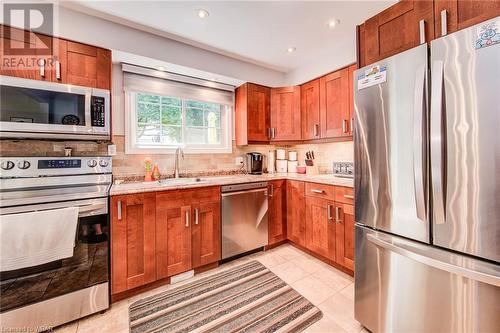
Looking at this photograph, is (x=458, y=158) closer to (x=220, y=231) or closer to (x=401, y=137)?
(x=401, y=137)

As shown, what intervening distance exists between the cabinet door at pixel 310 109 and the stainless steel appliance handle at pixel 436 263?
175cm

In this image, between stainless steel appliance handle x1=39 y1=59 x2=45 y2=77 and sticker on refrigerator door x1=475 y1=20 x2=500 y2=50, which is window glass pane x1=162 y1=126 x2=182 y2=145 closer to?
stainless steel appliance handle x1=39 y1=59 x2=45 y2=77

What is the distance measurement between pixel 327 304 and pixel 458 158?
1.46 meters

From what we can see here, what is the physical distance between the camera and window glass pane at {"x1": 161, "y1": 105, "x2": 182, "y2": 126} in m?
A: 2.67

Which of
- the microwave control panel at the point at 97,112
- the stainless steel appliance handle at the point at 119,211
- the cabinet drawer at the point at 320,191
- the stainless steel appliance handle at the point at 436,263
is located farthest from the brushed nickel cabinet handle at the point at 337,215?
the microwave control panel at the point at 97,112

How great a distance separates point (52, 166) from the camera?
1.58 metres

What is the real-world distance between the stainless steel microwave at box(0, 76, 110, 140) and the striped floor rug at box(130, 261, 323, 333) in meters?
1.53

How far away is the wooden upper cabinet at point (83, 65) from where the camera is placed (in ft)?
5.50

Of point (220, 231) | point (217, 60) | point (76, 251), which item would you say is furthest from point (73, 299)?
point (217, 60)

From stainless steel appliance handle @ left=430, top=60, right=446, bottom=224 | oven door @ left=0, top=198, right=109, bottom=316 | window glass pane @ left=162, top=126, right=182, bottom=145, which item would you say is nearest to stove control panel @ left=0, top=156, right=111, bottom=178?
oven door @ left=0, top=198, right=109, bottom=316

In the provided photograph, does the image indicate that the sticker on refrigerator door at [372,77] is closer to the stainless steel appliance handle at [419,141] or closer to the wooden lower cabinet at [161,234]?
the stainless steel appliance handle at [419,141]

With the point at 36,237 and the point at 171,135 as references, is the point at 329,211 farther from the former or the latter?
the point at 36,237

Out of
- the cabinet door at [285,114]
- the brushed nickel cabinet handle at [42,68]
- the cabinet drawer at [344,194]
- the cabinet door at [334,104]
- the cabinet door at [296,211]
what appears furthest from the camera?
the cabinet door at [285,114]

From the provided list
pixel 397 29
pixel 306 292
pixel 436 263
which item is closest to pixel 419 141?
pixel 436 263
